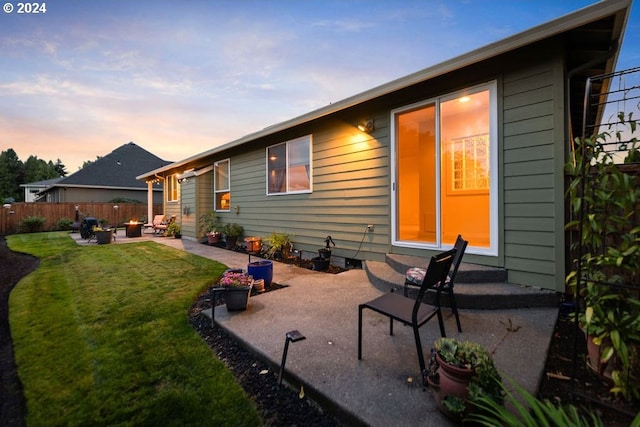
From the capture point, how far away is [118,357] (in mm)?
2312

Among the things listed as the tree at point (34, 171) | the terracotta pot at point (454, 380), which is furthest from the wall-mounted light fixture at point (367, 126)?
the tree at point (34, 171)

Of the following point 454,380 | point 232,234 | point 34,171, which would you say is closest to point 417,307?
point 454,380

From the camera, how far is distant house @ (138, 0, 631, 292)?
3.02 m

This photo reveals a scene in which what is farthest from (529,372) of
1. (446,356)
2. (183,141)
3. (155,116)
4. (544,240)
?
(183,141)

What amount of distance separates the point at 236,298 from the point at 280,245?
3.08m

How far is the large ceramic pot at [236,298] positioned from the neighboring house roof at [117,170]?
20.2 m

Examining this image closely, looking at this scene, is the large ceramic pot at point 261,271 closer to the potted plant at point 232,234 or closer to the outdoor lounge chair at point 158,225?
the potted plant at point 232,234

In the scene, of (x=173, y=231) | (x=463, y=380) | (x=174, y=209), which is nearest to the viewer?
(x=463, y=380)

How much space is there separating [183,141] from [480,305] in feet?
60.0

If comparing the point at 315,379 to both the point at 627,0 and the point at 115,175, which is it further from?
the point at 115,175

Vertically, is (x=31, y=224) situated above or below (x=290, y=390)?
above

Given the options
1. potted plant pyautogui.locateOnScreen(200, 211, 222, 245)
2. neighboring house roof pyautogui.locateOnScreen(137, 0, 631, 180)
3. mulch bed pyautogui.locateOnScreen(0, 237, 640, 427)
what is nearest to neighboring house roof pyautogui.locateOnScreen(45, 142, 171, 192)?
potted plant pyautogui.locateOnScreen(200, 211, 222, 245)

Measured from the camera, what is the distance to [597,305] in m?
1.64

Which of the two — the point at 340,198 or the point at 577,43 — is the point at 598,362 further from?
the point at 340,198
